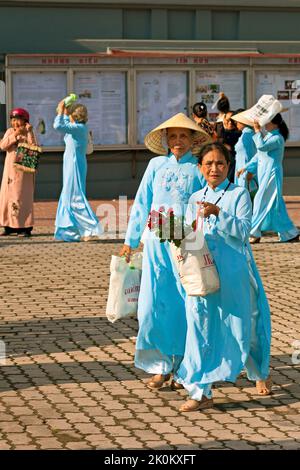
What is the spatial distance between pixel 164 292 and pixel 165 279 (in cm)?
8

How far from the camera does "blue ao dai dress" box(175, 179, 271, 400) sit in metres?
7.56

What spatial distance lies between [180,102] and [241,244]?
1569 cm

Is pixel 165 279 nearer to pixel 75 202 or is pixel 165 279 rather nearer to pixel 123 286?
pixel 123 286

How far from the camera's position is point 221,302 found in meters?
7.64

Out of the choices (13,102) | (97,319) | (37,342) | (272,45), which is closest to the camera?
(37,342)

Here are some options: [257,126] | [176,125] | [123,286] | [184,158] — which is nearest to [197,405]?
[123,286]

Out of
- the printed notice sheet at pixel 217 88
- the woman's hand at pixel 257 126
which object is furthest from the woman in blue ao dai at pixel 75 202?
the printed notice sheet at pixel 217 88

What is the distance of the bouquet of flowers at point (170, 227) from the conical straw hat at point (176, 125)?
80cm

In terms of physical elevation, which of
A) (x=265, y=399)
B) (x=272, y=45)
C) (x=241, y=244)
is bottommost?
(x=265, y=399)

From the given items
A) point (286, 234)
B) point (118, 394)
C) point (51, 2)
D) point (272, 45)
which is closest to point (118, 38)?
point (51, 2)

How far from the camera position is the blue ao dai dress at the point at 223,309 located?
7.56 metres

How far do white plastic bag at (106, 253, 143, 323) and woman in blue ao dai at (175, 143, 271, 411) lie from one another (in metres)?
1.02

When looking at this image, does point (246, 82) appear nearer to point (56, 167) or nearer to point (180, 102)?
point (180, 102)

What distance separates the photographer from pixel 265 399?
25.7ft
